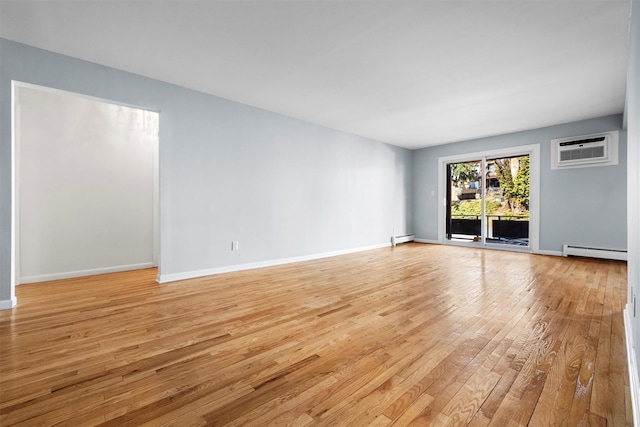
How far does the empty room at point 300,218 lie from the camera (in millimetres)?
1483

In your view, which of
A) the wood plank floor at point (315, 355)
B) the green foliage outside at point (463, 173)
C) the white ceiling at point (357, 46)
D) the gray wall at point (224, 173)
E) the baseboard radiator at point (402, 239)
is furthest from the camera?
the baseboard radiator at point (402, 239)

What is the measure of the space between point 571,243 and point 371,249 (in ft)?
12.3

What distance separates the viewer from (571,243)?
5.28 meters

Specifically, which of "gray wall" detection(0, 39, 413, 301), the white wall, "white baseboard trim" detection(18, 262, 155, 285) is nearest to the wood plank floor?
"white baseboard trim" detection(18, 262, 155, 285)

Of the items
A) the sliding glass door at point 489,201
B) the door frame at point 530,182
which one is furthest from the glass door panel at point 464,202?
the door frame at point 530,182

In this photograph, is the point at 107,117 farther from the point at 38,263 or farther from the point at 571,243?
the point at 571,243

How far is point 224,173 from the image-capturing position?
4109 mm

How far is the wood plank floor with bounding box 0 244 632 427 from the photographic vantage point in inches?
51.2

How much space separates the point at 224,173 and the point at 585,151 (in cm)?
627

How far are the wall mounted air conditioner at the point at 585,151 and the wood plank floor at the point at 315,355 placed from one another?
107 inches

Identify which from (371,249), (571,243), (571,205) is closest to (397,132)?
(371,249)

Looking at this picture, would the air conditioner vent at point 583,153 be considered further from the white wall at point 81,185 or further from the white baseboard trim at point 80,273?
the white baseboard trim at point 80,273

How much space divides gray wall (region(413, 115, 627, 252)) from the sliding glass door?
0.37 m

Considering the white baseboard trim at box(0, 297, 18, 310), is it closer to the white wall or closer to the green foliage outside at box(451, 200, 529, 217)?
the white wall
